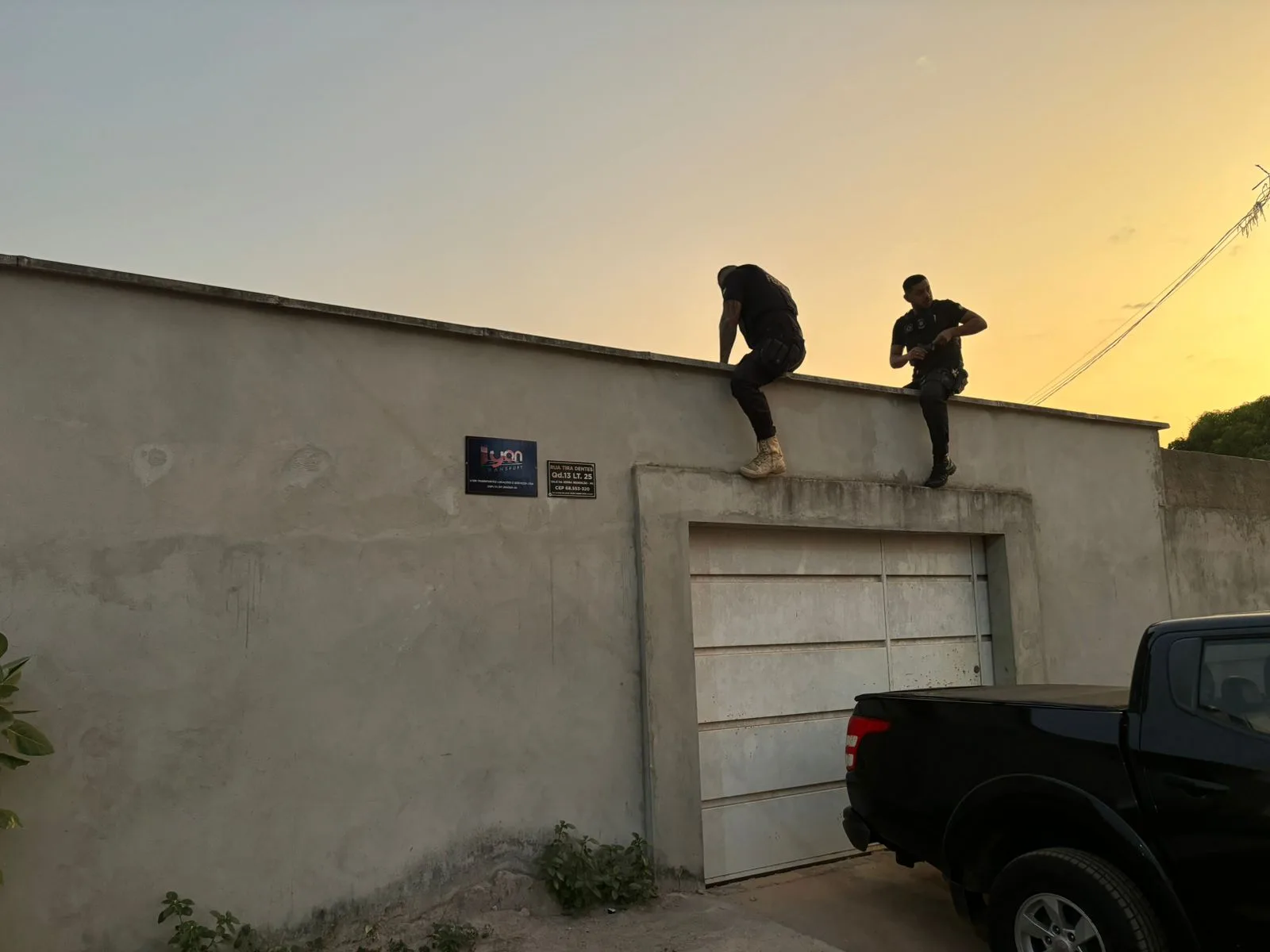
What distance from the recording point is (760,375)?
20.6 ft

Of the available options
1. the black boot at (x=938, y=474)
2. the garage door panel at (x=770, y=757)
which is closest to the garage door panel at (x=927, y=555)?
the black boot at (x=938, y=474)

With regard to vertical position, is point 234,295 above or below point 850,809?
above

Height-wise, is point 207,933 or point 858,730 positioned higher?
point 858,730

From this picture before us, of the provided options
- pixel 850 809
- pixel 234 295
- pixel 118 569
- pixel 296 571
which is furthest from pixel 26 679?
pixel 850 809

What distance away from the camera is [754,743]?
6.29 metres

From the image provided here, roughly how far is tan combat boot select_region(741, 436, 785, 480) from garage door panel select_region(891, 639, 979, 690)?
1842 mm

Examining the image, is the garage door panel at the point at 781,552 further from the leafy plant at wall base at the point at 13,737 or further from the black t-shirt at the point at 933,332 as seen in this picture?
the leafy plant at wall base at the point at 13,737

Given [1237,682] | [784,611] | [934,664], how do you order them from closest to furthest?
[1237,682] → [784,611] → [934,664]

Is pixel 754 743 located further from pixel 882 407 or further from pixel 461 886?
pixel 882 407

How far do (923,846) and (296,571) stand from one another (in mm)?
3436

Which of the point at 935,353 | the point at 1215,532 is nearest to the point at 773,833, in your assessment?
the point at 935,353

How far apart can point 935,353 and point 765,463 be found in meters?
2.00

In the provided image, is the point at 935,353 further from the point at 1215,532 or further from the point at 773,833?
the point at 1215,532

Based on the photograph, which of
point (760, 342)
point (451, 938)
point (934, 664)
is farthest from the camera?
point (934, 664)
